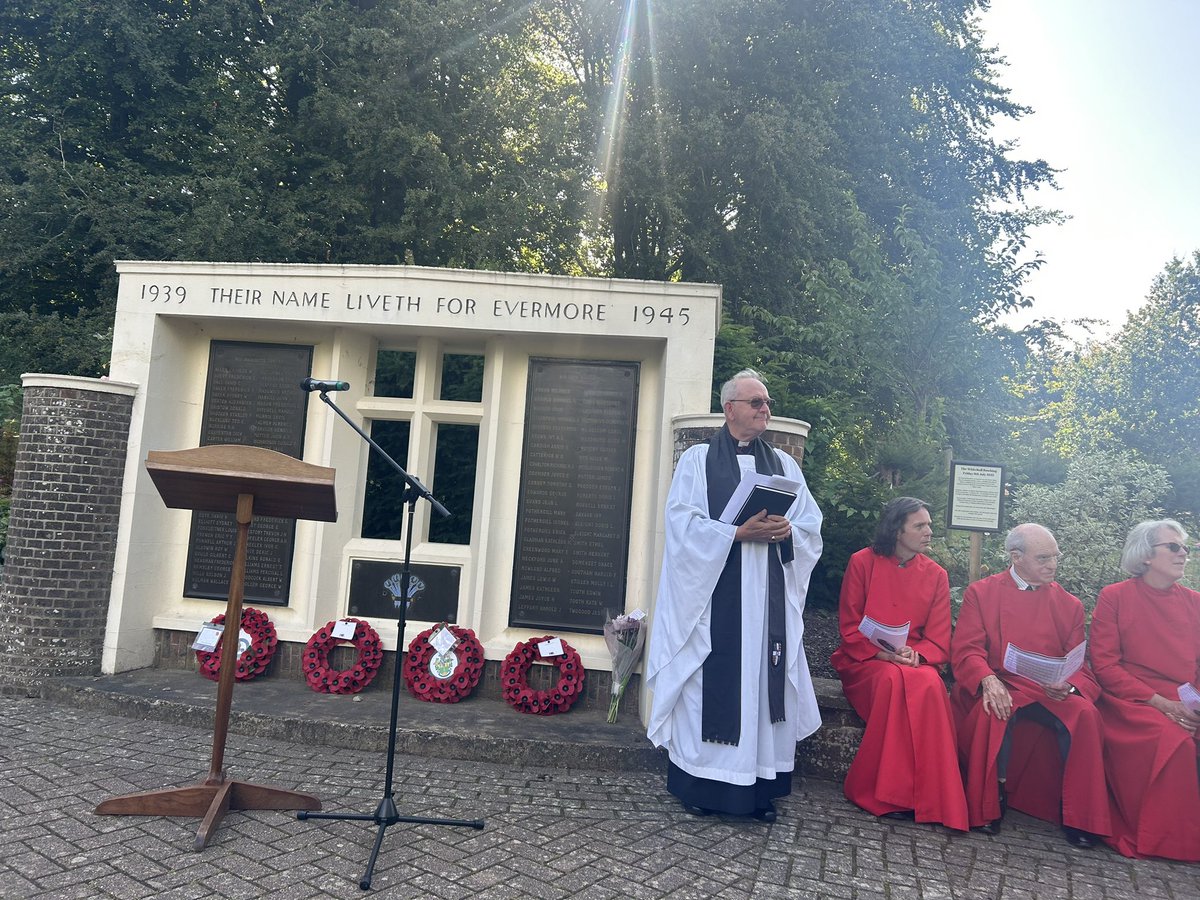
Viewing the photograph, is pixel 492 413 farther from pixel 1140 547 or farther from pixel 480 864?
pixel 1140 547

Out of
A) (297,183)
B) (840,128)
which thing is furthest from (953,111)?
(297,183)

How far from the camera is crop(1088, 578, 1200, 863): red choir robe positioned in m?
4.21

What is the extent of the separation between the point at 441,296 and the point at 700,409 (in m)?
2.22

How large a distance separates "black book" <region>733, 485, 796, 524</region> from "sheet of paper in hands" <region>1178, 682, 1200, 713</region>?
2.29 m

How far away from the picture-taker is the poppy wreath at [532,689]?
602 centimetres

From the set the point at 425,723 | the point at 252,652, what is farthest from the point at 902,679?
the point at 252,652

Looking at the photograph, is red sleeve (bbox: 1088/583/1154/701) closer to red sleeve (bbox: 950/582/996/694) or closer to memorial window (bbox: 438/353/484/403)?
red sleeve (bbox: 950/582/996/694)

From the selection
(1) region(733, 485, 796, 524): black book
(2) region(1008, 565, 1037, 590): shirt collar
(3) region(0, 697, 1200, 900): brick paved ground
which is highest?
(1) region(733, 485, 796, 524): black book

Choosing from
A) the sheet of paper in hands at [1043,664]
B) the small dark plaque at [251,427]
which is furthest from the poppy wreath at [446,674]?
the sheet of paper in hands at [1043,664]

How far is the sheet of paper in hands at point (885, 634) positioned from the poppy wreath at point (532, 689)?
2.22 meters

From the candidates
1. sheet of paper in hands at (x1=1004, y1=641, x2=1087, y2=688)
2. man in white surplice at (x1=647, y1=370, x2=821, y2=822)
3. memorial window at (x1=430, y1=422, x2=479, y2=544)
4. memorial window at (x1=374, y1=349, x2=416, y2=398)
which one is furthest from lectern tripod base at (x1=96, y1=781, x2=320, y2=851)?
memorial window at (x1=374, y1=349, x2=416, y2=398)

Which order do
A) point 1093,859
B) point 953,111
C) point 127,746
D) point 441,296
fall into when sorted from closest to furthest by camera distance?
point 1093,859 → point 127,746 → point 441,296 → point 953,111

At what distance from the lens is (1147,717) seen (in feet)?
14.4

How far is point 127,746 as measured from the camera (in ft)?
16.8
